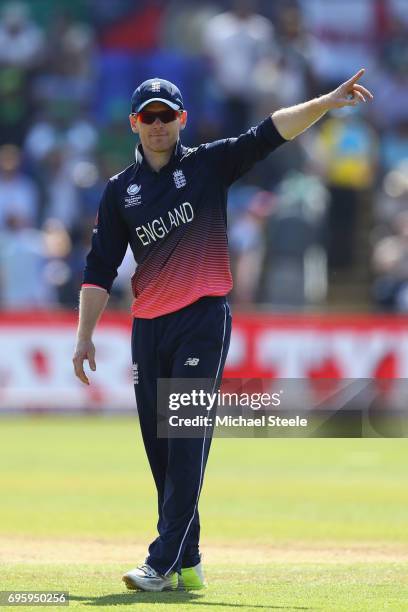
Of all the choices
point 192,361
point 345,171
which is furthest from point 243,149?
point 345,171

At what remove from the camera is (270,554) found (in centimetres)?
895

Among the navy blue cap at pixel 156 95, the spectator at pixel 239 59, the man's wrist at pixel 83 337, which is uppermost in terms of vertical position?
the spectator at pixel 239 59

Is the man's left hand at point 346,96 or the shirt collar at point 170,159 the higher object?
the man's left hand at point 346,96

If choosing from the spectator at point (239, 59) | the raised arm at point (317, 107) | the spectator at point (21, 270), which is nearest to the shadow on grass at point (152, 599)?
the raised arm at point (317, 107)

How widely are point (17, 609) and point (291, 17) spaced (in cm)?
1627

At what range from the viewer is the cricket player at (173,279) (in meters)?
7.31

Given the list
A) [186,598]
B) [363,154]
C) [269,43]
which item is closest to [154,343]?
[186,598]

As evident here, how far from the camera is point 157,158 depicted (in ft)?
24.6

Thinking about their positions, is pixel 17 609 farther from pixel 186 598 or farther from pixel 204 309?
pixel 204 309

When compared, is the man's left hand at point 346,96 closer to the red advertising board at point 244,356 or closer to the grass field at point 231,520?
the grass field at point 231,520

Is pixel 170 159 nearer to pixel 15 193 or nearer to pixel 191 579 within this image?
pixel 191 579

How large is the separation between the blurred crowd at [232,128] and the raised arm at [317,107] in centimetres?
1234

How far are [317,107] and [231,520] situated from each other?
4537 mm

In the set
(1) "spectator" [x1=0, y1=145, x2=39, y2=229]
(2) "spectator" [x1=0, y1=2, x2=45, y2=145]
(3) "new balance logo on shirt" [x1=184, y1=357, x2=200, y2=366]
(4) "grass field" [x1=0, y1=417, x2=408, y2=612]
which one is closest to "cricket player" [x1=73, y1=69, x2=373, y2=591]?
(3) "new balance logo on shirt" [x1=184, y1=357, x2=200, y2=366]
